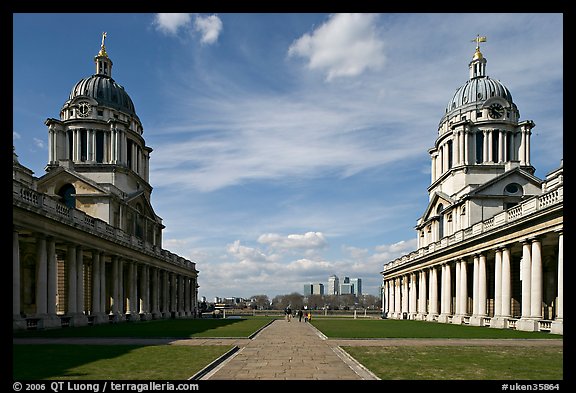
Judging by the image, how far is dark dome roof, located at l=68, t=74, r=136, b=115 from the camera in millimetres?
80562

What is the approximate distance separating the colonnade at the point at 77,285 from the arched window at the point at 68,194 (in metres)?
8.91

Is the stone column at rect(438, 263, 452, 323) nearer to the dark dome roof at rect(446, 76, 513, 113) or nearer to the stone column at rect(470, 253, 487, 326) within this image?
the stone column at rect(470, 253, 487, 326)

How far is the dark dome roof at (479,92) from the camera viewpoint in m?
86.6

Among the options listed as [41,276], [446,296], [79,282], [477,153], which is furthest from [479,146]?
[41,276]

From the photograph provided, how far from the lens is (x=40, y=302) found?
38844 mm

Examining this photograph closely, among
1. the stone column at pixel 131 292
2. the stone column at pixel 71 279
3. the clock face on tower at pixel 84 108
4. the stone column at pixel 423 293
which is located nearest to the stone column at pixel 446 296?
the stone column at pixel 423 293

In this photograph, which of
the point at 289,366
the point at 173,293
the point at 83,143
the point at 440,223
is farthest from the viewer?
the point at 173,293

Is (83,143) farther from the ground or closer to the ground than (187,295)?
farther from the ground

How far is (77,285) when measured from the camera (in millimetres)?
46188

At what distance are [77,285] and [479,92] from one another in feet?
230

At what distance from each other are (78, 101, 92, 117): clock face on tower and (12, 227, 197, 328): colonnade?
2449cm

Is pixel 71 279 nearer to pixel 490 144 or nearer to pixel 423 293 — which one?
pixel 423 293
